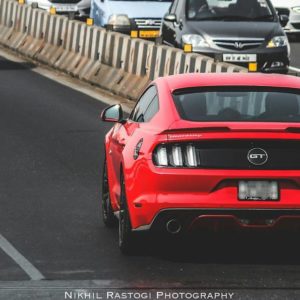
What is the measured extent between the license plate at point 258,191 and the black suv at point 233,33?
645 inches

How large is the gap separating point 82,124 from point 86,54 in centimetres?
744

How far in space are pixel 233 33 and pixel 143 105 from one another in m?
15.7

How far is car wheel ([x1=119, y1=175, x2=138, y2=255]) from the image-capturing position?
35.9 feet

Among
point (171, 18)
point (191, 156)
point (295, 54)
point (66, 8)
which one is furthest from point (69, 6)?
point (191, 156)

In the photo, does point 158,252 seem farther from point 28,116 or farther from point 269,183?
point 28,116

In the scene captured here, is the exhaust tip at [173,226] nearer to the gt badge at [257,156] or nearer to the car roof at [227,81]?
the gt badge at [257,156]

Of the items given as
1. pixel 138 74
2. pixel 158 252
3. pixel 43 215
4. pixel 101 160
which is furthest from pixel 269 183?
pixel 138 74

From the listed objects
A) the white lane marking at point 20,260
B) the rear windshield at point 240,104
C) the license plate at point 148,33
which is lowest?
the license plate at point 148,33

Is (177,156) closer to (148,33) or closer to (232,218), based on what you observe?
(232,218)

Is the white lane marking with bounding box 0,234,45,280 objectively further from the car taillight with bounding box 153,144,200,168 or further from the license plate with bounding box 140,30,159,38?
the license plate with bounding box 140,30,159,38

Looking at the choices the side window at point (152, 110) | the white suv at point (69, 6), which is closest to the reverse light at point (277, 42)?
the white suv at point (69, 6)

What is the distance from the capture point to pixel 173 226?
10.6 metres

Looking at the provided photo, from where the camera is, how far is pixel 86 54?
1112 inches

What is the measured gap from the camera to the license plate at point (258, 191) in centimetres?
1041
